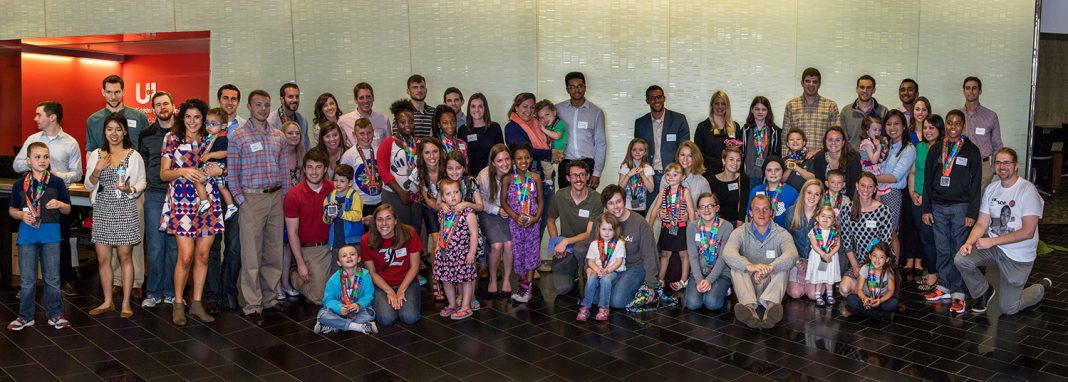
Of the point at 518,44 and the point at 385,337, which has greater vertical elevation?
the point at 518,44

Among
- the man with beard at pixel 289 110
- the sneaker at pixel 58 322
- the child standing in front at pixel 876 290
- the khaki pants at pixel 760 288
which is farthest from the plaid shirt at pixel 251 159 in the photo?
the child standing in front at pixel 876 290

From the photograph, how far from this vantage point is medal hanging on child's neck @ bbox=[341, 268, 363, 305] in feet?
17.4

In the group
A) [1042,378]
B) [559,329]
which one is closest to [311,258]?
[559,329]

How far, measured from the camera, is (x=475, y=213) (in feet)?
20.1

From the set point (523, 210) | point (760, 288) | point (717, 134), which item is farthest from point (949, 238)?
point (523, 210)

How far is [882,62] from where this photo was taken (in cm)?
819

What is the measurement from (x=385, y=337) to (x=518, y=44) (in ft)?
12.0

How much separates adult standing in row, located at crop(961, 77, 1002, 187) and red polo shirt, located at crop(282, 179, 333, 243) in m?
5.67

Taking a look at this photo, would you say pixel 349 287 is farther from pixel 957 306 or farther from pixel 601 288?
pixel 957 306

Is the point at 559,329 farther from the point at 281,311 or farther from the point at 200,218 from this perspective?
the point at 200,218

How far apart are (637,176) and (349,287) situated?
8.45 ft

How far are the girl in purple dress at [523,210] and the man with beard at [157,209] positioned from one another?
8.01 ft

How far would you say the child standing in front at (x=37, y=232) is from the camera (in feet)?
17.3

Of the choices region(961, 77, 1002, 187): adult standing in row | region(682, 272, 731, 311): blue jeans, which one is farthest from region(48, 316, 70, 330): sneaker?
region(961, 77, 1002, 187): adult standing in row
